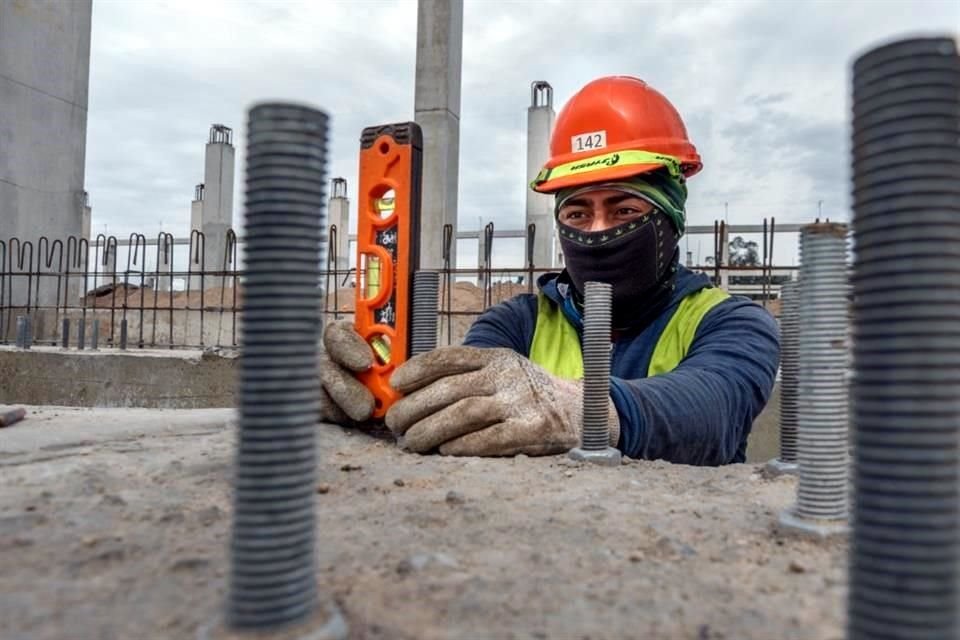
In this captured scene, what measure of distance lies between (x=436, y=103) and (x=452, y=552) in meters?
8.74

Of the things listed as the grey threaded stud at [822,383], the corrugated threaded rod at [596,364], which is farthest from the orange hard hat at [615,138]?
the grey threaded stud at [822,383]

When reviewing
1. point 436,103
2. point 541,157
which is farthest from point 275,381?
point 541,157

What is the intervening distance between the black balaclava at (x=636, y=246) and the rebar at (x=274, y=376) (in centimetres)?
176

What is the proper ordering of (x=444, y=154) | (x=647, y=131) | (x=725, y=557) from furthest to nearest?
(x=444, y=154) < (x=647, y=131) < (x=725, y=557)

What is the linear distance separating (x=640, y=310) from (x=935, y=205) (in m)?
2.03

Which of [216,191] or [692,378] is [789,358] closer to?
[692,378]

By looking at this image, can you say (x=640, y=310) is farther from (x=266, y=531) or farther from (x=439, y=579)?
(x=266, y=531)

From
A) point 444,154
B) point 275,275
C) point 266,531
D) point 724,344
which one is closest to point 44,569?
point 266,531

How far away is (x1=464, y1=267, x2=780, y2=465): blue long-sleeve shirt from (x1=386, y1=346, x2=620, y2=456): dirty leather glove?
124 mm

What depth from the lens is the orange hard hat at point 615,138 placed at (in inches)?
96.2

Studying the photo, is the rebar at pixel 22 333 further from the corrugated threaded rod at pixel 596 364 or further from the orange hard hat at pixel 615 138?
the corrugated threaded rod at pixel 596 364

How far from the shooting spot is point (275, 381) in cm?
72

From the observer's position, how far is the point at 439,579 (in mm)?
917

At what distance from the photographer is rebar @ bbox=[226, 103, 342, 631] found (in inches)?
28.3
